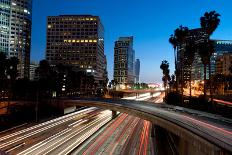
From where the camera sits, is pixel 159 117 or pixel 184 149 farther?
pixel 159 117

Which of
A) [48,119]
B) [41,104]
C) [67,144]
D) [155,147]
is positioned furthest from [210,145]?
[41,104]

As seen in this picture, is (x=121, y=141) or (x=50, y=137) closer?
(x=121, y=141)

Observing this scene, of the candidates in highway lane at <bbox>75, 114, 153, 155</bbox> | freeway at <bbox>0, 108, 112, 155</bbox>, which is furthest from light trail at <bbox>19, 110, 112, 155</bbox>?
highway lane at <bbox>75, 114, 153, 155</bbox>

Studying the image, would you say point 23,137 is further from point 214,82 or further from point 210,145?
point 214,82

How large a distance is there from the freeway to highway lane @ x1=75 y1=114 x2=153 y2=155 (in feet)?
9.49

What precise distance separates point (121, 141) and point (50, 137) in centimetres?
1533

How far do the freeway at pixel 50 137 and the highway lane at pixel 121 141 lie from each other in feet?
9.49

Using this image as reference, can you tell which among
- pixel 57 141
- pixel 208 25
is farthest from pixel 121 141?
pixel 208 25

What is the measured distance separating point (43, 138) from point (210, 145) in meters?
43.6

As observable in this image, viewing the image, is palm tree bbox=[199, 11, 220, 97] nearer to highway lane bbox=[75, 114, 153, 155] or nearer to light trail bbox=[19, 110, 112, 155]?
highway lane bbox=[75, 114, 153, 155]

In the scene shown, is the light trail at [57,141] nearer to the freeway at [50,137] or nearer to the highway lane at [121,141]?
the freeway at [50,137]

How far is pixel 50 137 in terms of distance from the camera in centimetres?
6531

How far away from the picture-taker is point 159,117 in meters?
47.5

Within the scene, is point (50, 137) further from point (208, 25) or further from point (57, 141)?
point (208, 25)
